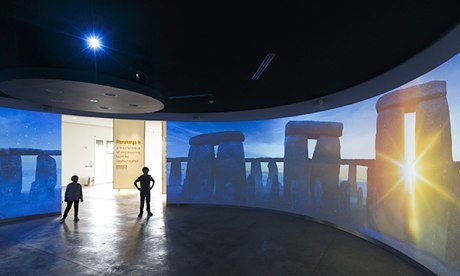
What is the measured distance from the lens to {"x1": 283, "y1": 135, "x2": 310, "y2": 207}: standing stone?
Result: 302 inches

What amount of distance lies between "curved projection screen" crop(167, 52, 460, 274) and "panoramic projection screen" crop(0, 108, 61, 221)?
147 inches

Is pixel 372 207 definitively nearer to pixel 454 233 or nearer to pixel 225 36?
pixel 454 233

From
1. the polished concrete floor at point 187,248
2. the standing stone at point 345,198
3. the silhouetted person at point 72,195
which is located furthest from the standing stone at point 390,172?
the silhouetted person at point 72,195

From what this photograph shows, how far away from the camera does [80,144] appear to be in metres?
14.5

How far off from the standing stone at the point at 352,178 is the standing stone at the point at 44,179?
883 cm

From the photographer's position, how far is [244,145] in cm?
922

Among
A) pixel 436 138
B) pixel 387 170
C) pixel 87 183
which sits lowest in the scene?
pixel 87 183

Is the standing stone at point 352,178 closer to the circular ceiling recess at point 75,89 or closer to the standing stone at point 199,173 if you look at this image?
the circular ceiling recess at point 75,89

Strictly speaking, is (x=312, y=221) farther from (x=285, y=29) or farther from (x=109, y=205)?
(x=109, y=205)

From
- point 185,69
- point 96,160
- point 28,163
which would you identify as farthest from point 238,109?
point 96,160

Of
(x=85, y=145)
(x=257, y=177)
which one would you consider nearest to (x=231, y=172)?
(x=257, y=177)

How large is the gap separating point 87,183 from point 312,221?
13047 millimetres

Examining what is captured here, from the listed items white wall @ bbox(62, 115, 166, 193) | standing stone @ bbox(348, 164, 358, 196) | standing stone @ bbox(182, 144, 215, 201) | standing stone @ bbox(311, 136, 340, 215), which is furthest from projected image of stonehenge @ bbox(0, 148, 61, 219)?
standing stone @ bbox(348, 164, 358, 196)

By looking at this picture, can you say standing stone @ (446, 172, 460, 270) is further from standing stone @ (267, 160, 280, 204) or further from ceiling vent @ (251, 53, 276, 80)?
standing stone @ (267, 160, 280, 204)
